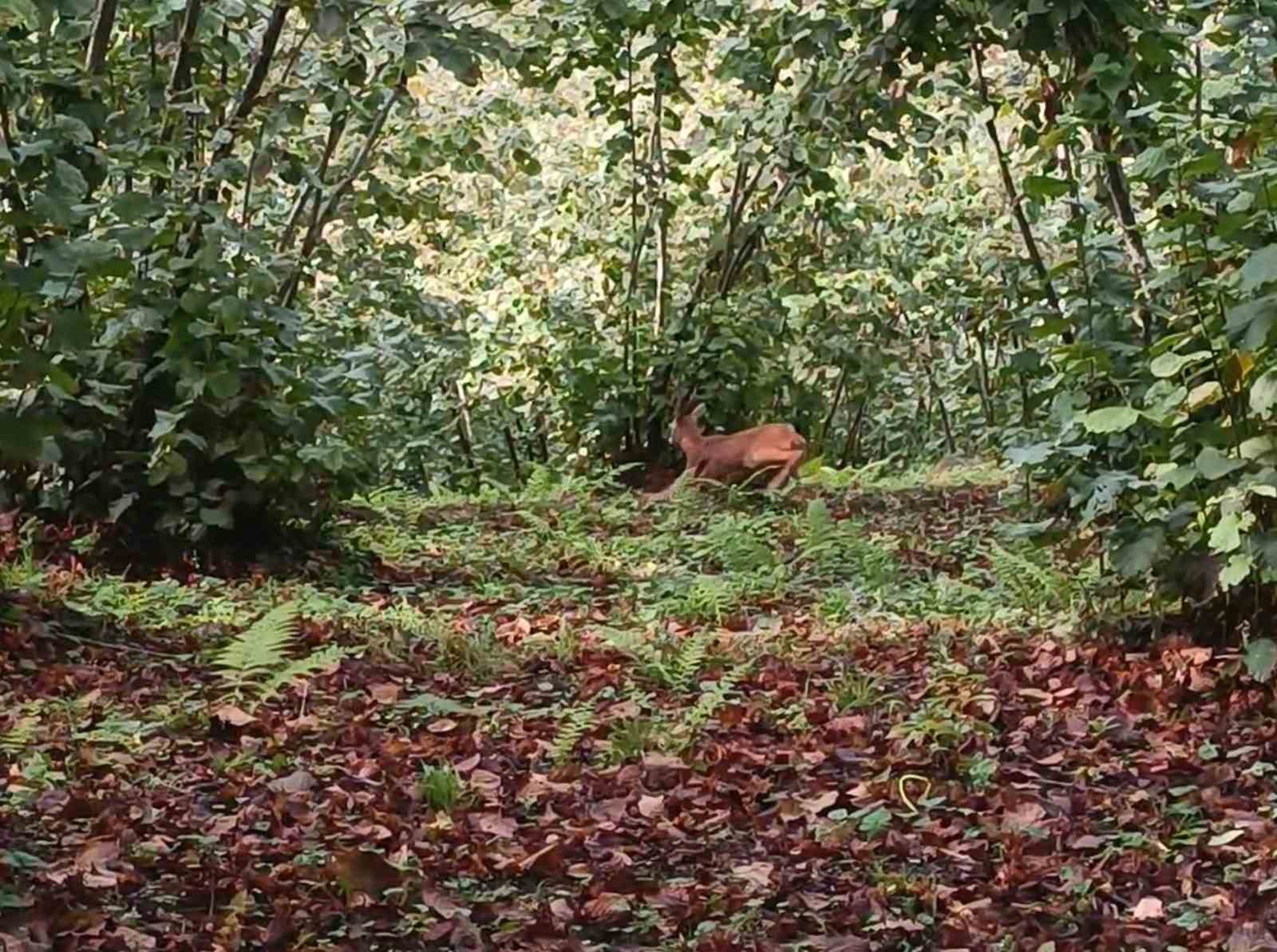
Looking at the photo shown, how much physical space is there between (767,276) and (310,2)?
24.2 feet

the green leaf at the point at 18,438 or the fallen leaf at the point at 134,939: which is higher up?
the green leaf at the point at 18,438

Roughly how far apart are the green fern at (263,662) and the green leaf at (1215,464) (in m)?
2.67

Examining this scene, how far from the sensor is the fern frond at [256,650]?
482 cm

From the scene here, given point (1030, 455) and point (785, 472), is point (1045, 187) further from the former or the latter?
point (785, 472)

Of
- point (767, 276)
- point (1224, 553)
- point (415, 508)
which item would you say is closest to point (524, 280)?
point (767, 276)

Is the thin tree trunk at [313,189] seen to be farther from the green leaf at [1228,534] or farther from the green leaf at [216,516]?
the green leaf at [1228,534]

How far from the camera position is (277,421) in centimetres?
699

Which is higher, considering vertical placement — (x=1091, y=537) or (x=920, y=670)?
(x=1091, y=537)

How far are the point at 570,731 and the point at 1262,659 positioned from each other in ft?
6.25

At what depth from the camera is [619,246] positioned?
12.8m

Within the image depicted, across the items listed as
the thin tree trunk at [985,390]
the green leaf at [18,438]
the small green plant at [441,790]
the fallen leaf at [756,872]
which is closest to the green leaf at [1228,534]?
the fallen leaf at [756,872]

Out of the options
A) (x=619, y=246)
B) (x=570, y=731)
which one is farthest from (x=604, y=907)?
(x=619, y=246)

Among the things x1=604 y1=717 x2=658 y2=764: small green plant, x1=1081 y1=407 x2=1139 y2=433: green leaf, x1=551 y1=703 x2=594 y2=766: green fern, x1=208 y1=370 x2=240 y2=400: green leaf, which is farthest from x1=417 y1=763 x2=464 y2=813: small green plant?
x1=208 y1=370 x2=240 y2=400: green leaf

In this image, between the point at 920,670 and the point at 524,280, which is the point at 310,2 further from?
the point at 524,280
